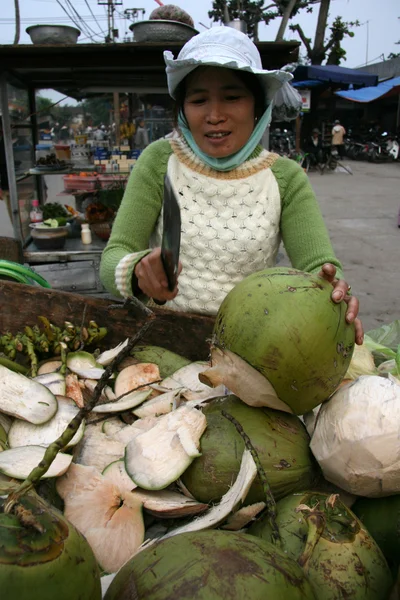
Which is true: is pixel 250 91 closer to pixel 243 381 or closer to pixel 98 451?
pixel 243 381

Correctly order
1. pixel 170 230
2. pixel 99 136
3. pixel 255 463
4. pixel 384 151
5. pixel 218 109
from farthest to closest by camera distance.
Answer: pixel 384 151 → pixel 99 136 → pixel 218 109 → pixel 170 230 → pixel 255 463

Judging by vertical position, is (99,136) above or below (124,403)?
above

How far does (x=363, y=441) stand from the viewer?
1.00m

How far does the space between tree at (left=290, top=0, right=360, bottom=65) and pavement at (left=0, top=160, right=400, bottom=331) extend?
324 inches

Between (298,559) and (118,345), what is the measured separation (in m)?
1.10

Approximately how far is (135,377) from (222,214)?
2.45ft

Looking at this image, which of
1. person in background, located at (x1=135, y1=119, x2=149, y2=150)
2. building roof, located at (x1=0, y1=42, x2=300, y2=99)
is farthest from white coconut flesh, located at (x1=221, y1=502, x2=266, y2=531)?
person in background, located at (x1=135, y1=119, x2=149, y2=150)

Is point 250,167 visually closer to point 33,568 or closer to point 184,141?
point 184,141

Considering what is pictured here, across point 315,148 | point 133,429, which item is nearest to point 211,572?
→ point 133,429

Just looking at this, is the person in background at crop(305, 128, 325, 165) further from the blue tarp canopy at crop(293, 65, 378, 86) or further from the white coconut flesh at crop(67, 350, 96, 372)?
the white coconut flesh at crop(67, 350, 96, 372)

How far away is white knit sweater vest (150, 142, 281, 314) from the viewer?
192 cm

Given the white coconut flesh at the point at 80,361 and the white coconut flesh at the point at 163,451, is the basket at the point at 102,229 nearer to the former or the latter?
the white coconut flesh at the point at 80,361

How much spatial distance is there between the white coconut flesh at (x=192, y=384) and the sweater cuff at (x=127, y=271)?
288mm

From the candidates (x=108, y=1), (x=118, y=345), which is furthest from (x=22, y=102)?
(x=108, y=1)
